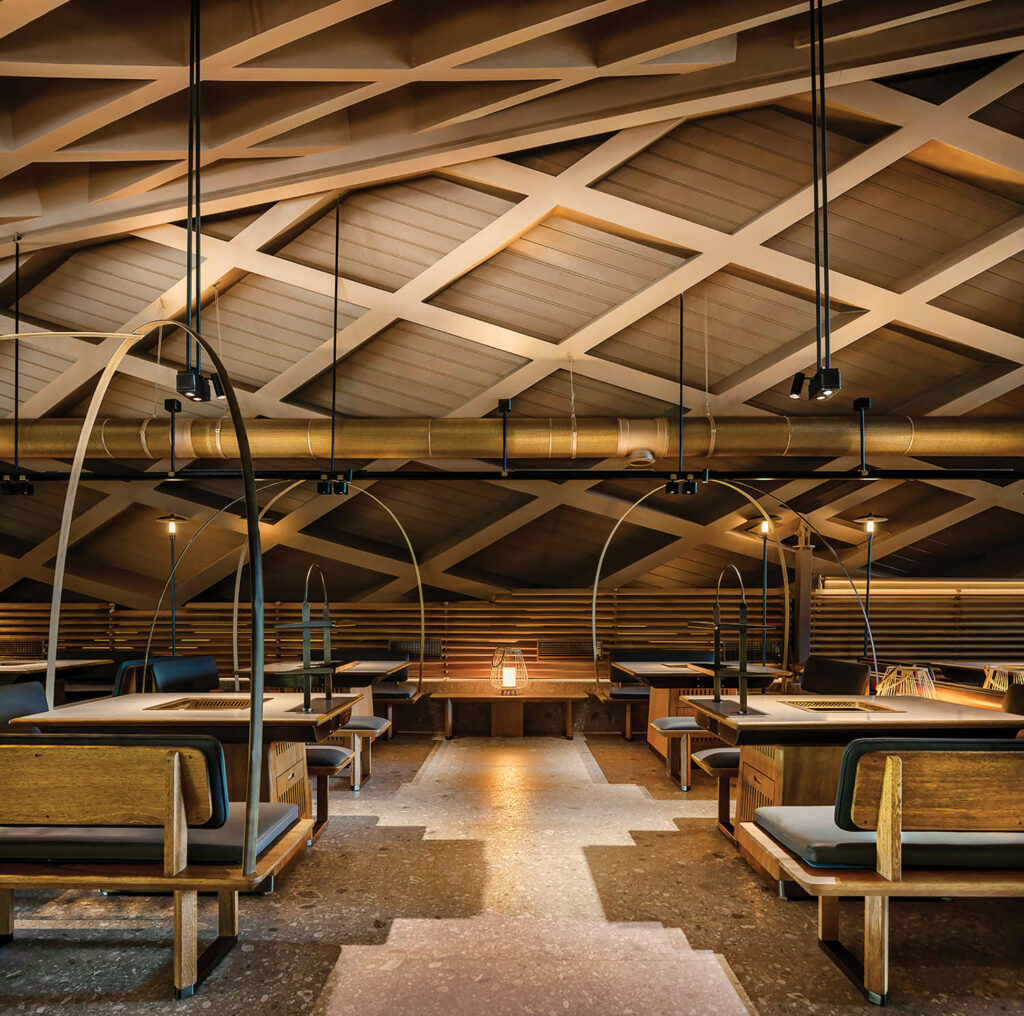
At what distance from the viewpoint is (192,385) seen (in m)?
3.44

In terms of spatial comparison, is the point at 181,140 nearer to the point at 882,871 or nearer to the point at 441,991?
the point at 441,991

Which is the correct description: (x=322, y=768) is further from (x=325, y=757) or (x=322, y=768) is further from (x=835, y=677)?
(x=835, y=677)

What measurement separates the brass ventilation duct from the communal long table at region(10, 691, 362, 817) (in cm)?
289

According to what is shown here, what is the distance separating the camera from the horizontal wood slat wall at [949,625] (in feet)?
28.8

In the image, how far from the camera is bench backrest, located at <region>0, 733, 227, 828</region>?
7.79 feet

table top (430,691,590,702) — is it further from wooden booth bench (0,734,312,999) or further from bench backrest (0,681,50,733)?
wooden booth bench (0,734,312,999)

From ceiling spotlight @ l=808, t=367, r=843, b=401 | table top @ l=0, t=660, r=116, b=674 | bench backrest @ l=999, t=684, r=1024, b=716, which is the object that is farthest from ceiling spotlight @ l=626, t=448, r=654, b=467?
table top @ l=0, t=660, r=116, b=674

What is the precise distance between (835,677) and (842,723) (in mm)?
1728

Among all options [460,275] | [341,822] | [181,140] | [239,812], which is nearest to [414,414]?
[460,275]

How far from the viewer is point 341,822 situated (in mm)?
4504

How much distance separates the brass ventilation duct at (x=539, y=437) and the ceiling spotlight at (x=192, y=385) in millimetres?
3002

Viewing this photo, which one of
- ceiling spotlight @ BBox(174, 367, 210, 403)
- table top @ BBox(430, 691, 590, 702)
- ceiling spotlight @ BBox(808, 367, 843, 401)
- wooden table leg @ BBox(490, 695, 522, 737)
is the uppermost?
ceiling spotlight @ BBox(808, 367, 843, 401)

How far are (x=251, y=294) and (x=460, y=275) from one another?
175 cm

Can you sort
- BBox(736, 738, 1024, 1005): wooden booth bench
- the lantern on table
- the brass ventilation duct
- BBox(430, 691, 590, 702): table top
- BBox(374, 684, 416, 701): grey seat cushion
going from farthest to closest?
Answer: the lantern on table, BBox(430, 691, 590, 702): table top, BBox(374, 684, 416, 701): grey seat cushion, the brass ventilation duct, BBox(736, 738, 1024, 1005): wooden booth bench
